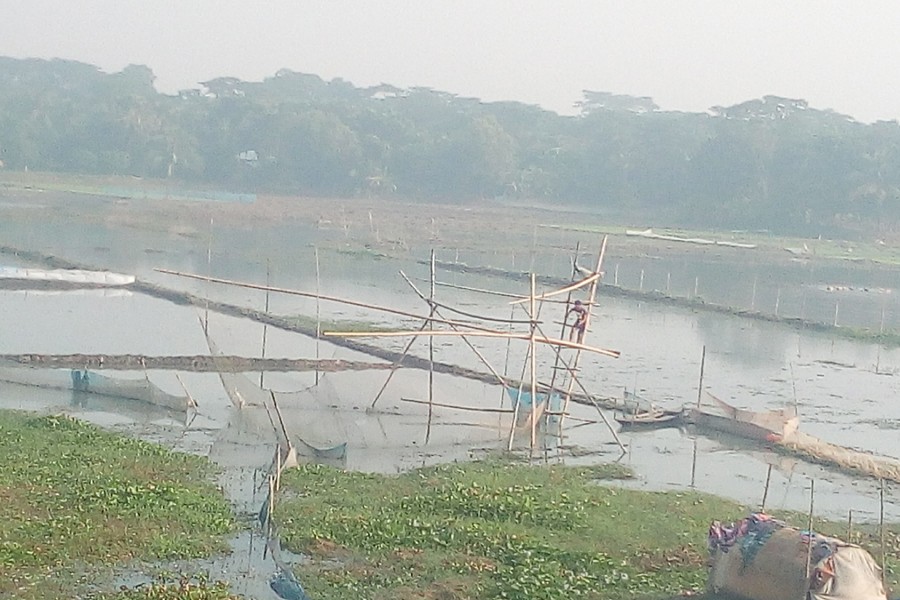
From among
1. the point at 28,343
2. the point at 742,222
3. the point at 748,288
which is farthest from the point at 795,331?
the point at 742,222

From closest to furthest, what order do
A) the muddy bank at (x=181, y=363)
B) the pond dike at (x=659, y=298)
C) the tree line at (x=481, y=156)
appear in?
the muddy bank at (x=181, y=363) → the pond dike at (x=659, y=298) → the tree line at (x=481, y=156)

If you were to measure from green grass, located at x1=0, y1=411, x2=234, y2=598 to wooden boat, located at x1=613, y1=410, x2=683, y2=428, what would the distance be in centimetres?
765

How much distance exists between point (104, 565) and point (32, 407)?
8.63 metres

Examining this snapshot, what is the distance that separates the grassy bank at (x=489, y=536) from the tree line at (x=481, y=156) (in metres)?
49.6

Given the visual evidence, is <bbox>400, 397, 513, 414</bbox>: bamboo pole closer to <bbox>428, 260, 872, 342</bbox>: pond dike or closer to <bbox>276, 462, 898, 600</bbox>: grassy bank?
<bbox>276, 462, 898, 600</bbox>: grassy bank

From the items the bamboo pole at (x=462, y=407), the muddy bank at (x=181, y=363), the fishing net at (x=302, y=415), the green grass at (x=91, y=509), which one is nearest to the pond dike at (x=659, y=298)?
the muddy bank at (x=181, y=363)

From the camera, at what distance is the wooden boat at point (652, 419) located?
67.5ft

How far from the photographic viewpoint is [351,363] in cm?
2469

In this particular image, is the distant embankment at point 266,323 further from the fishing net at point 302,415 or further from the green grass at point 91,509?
the green grass at point 91,509

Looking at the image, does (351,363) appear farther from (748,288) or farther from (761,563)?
(748,288)

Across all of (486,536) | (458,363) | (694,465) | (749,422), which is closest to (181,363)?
(458,363)

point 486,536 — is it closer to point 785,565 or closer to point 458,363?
point 785,565


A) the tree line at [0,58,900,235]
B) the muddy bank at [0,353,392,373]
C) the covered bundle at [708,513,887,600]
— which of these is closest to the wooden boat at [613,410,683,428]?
the muddy bank at [0,353,392,373]

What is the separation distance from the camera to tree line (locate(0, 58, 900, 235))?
6475 cm
